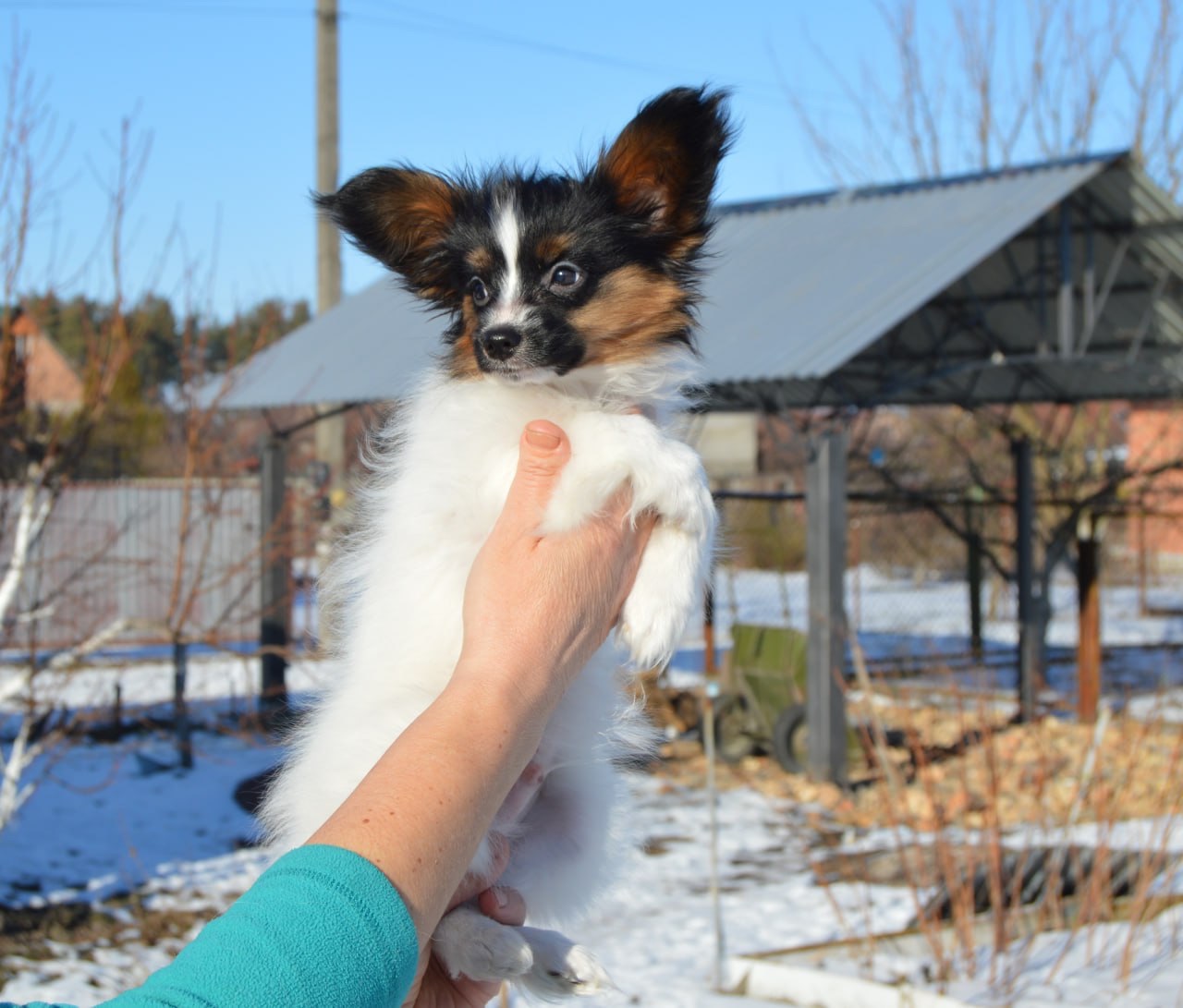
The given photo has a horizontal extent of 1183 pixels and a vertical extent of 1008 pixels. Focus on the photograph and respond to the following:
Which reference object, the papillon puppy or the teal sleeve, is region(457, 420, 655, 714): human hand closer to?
the papillon puppy

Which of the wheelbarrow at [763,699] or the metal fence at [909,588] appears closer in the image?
the wheelbarrow at [763,699]

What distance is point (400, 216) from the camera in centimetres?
297

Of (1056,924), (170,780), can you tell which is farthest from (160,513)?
(1056,924)

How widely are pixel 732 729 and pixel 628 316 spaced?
29.5 ft

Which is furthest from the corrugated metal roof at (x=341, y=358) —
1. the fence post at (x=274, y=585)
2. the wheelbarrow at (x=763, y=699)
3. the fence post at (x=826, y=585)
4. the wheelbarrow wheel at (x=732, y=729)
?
the wheelbarrow wheel at (x=732, y=729)

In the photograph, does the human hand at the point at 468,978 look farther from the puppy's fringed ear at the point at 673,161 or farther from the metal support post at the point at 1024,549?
the metal support post at the point at 1024,549

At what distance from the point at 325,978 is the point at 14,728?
1216 centimetres

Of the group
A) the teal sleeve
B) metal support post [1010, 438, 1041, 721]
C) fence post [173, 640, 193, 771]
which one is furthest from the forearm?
metal support post [1010, 438, 1041, 721]

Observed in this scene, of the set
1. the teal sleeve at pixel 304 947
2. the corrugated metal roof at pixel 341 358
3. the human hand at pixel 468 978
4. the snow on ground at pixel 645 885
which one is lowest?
the snow on ground at pixel 645 885

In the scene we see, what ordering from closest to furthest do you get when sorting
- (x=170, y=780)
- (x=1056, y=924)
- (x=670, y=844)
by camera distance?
1. (x=1056, y=924)
2. (x=670, y=844)
3. (x=170, y=780)

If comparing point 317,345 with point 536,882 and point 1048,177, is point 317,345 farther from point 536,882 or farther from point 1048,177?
point 536,882

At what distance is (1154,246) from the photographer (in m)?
12.6

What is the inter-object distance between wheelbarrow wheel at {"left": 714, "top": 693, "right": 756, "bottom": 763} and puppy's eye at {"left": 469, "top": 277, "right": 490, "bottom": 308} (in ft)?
28.6

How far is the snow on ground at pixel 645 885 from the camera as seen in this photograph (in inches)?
217
